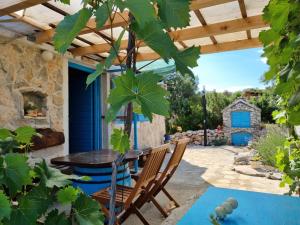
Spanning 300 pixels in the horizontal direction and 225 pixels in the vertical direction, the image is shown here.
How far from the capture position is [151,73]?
409 mm

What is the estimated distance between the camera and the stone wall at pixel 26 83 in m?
3.57

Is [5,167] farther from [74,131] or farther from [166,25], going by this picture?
[74,131]

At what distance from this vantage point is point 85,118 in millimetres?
5984

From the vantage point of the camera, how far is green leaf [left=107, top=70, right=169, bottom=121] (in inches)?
15.5

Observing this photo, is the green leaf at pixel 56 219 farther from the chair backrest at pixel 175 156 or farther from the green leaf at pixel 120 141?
the chair backrest at pixel 175 156

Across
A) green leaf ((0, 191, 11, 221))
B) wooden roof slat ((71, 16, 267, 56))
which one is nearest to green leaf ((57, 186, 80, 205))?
green leaf ((0, 191, 11, 221))

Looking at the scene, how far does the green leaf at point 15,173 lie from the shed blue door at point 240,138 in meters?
13.2

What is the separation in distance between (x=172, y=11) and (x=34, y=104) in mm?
4175

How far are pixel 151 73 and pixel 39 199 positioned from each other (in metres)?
0.61

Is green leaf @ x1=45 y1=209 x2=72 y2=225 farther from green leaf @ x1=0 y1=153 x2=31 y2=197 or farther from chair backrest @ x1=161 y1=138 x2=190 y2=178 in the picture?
chair backrest @ x1=161 y1=138 x2=190 y2=178

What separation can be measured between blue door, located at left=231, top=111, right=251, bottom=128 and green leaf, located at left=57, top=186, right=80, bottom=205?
1342 centimetres

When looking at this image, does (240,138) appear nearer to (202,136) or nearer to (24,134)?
(202,136)

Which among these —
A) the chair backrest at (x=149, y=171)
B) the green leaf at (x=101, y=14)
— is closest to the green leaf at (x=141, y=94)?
the green leaf at (x=101, y=14)

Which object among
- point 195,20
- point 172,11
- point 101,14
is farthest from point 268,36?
point 195,20
